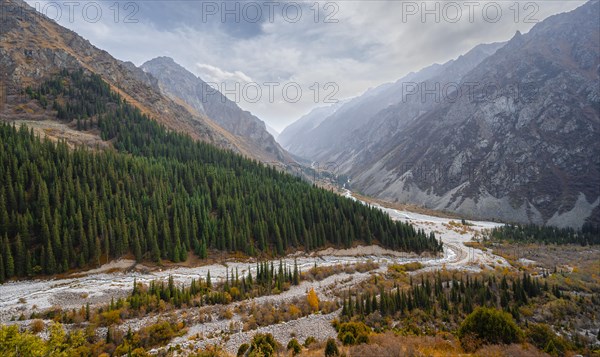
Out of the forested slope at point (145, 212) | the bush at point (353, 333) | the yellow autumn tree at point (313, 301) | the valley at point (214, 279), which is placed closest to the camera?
the bush at point (353, 333)

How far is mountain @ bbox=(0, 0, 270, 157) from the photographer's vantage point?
110250 mm

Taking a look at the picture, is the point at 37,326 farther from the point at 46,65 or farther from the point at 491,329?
the point at 46,65

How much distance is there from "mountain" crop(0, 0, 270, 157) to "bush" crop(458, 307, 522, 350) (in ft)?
352

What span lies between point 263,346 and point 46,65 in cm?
16425

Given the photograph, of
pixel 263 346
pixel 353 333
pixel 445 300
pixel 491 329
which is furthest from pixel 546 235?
pixel 263 346

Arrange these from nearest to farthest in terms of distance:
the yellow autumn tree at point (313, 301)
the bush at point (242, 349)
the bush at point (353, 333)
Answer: the bush at point (242, 349)
the bush at point (353, 333)
the yellow autumn tree at point (313, 301)

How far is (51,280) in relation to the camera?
144ft

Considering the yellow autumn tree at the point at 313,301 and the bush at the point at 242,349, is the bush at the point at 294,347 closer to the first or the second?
the bush at the point at 242,349

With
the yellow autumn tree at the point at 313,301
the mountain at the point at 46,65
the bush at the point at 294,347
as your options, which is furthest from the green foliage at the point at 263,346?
the mountain at the point at 46,65

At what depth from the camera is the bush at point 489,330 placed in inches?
1018

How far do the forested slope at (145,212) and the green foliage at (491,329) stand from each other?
43944 millimetres

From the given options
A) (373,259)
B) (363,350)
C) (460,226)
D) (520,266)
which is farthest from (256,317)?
(460,226)

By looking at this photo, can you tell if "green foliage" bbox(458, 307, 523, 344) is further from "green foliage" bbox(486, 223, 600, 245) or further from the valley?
"green foliage" bbox(486, 223, 600, 245)

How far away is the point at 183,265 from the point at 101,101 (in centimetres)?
10301
